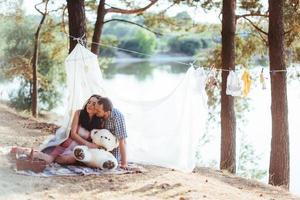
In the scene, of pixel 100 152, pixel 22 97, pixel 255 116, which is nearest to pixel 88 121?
pixel 100 152

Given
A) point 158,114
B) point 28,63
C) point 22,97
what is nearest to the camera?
point 158,114

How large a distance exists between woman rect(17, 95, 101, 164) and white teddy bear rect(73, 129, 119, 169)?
0.22ft

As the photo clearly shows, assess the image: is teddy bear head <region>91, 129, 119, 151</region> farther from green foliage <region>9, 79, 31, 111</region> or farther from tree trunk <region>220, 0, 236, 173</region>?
green foliage <region>9, 79, 31, 111</region>

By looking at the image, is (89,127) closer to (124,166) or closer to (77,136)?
(77,136)

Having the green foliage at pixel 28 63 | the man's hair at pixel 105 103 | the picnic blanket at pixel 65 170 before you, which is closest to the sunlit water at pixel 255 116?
the green foliage at pixel 28 63

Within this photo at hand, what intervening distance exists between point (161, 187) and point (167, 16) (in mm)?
7909

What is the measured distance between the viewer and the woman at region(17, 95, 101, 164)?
5.09m

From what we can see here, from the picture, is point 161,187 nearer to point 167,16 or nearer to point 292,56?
point 292,56

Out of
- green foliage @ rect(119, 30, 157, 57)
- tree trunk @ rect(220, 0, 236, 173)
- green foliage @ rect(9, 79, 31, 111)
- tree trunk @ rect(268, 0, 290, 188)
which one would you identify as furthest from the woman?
green foliage @ rect(119, 30, 157, 57)

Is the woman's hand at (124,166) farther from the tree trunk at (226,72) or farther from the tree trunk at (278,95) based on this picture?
the tree trunk at (226,72)

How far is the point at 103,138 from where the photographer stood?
16.7 ft

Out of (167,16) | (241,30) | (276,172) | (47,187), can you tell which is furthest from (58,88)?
(47,187)

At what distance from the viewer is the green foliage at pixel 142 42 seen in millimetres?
39562

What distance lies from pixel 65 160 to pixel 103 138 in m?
0.41
